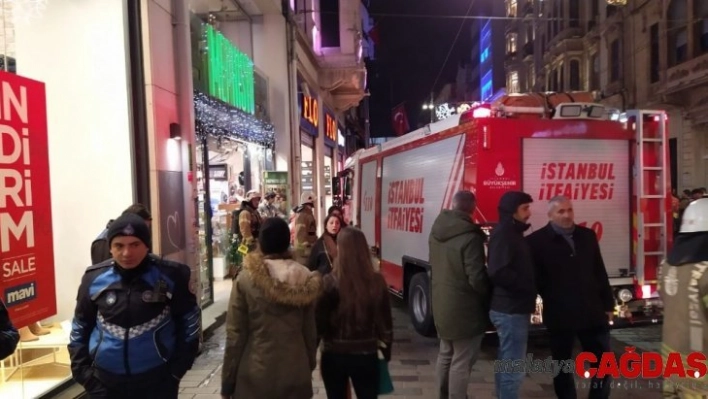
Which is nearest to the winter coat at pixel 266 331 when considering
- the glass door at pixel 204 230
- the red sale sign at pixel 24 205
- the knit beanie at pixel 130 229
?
the knit beanie at pixel 130 229

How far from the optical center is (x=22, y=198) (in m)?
4.03

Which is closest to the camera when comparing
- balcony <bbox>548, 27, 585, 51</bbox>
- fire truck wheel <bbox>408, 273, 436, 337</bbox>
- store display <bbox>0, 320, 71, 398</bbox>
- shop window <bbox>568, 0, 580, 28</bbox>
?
store display <bbox>0, 320, 71, 398</bbox>

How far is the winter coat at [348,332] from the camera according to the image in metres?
3.24

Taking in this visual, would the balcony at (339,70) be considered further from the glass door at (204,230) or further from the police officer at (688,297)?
the police officer at (688,297)

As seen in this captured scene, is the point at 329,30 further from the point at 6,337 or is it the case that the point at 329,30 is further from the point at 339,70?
the point at 6,337

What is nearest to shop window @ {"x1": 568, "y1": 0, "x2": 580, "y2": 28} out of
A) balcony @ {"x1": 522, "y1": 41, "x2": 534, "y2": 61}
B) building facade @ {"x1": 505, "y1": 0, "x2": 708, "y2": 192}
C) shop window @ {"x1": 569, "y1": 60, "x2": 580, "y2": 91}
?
building facade @ {"x1": 505, "y1": 0, "x2": 708, "y2": 192}

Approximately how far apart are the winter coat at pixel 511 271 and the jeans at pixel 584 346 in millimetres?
494

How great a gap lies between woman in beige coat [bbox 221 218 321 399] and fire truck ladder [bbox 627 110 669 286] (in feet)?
15.1

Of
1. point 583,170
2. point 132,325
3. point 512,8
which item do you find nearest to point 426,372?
point 583,170

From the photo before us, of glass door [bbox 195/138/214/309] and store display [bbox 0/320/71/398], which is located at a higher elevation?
glass door [bbox 195/138/214/309]

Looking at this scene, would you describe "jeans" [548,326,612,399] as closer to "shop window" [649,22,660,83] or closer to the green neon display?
the green neon display

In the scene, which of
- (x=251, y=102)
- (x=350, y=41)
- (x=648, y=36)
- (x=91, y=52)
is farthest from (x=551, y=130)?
(x=648, y=36)

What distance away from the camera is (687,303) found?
239cm

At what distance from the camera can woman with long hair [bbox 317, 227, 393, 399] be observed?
3.22 m
